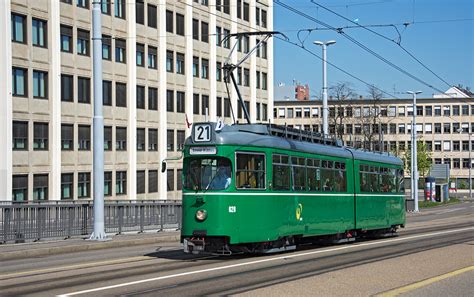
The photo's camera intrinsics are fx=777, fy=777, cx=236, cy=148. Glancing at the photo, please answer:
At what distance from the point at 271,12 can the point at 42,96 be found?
29.8 m

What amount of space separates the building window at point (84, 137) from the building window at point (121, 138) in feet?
9.87

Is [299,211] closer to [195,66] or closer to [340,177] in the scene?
[340,177]

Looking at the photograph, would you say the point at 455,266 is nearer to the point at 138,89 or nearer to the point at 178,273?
the point at 178,273

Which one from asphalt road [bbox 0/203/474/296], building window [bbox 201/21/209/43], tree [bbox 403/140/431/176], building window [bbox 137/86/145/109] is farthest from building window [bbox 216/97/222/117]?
tree [bbox 403/140/431/176]

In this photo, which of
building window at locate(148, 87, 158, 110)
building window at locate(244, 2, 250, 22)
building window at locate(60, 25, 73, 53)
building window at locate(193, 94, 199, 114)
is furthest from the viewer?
building window at locate(244, 2, 250, 22)

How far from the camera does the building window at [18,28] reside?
41.2m

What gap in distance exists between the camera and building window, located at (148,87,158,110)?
53.7 meters

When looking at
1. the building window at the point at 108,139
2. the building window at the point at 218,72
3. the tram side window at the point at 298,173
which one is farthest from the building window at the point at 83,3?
the tram side window at the point at 298,173

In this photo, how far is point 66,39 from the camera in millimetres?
45312

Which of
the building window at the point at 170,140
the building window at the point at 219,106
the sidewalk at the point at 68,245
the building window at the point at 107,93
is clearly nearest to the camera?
the sidewalk at the point at 68,245

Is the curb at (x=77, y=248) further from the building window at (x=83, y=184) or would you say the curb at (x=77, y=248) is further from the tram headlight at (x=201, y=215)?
the building window at (x=83, y=184)

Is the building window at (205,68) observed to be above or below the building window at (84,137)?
above

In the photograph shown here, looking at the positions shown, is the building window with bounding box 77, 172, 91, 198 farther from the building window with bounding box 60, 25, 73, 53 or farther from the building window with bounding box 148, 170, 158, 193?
the building window with bounding box 60, 25, 73, 53

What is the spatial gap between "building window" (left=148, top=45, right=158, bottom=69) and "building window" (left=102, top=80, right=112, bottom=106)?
479cm
